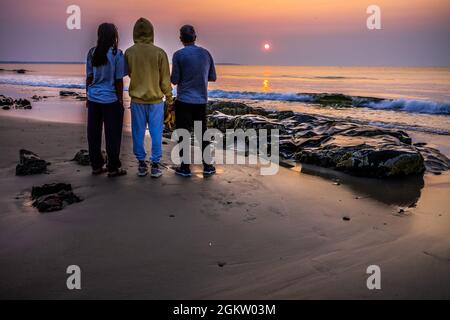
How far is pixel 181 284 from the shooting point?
8.21 ft

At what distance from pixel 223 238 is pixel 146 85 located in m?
2.43

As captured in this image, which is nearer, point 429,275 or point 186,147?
point 429,275

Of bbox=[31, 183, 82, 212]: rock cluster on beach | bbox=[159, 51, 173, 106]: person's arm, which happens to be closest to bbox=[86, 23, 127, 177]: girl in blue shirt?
bbox=[159, 51, 173, 106]: person's arm

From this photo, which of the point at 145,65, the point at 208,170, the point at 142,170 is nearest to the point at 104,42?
the point at 145,65

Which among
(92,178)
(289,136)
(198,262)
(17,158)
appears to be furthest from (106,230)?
(289,136)

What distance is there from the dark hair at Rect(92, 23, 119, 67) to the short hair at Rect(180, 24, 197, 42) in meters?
0.91

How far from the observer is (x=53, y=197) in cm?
374

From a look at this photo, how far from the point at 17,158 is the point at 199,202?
3.26 meters

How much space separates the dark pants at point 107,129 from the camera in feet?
15.9

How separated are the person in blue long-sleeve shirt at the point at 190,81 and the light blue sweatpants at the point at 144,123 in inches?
12.8

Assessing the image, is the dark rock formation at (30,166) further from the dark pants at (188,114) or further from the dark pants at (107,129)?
the dark pants at (188,114)

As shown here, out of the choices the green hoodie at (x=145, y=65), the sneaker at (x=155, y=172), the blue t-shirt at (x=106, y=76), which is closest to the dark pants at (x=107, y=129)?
the blue t-shirt at (x=106, y=76)

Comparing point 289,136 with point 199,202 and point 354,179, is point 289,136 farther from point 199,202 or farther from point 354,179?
point 199,202
